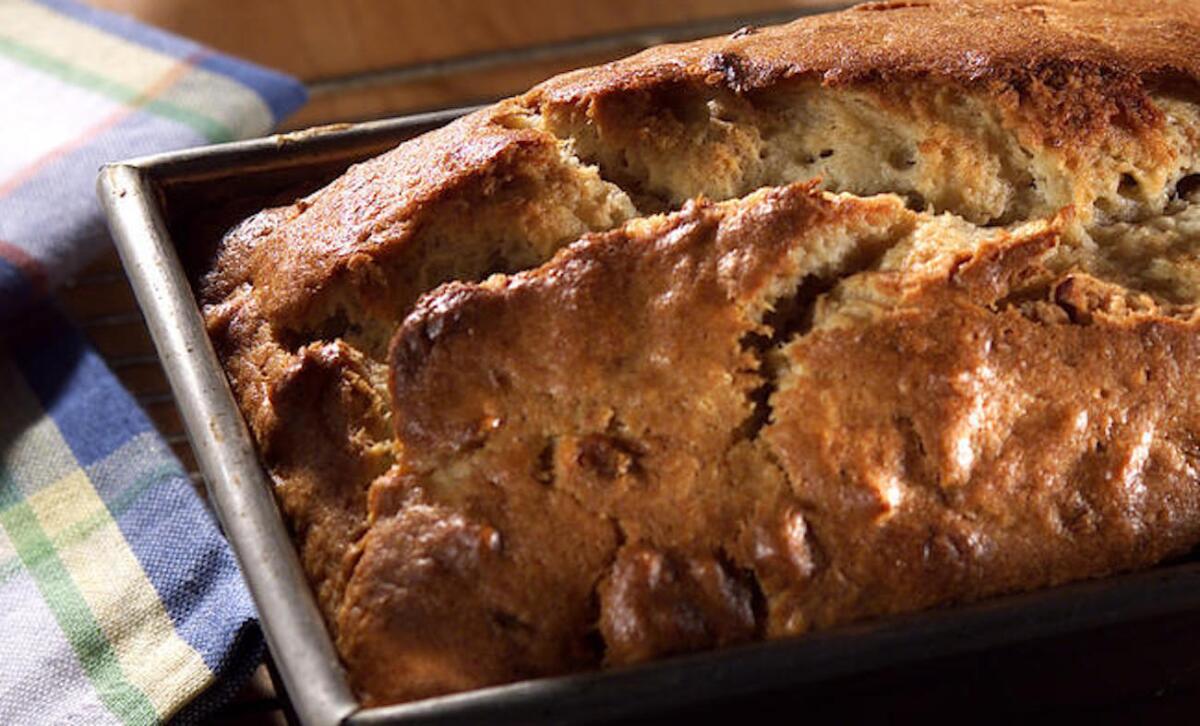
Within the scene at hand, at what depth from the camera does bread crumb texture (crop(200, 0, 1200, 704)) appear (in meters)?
1.03

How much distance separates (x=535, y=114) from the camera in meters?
1.27

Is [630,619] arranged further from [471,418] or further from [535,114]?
[535,114]

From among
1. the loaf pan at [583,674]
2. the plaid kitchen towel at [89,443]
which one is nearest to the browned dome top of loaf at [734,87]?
the loaf pan at [583,674]

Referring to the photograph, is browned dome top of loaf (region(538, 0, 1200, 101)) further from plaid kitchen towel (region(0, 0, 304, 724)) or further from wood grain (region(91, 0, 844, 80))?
wood grain (region(91, 0, 844, 80))

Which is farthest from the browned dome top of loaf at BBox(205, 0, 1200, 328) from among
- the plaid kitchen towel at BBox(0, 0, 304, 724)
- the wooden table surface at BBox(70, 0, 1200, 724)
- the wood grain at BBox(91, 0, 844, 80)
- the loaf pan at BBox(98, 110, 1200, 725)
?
the wood grain at BBox(91, 0, 844, 80)

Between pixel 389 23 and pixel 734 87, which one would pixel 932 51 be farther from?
pixel 389 23

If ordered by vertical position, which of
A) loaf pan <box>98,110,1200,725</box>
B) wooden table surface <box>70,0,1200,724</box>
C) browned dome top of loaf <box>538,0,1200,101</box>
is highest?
wooden table surface <box>70,0,1200,724</box>

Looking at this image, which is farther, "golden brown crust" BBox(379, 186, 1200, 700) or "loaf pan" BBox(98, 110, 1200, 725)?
"golden brown crust" BBox(379, 186, 1200, 700)

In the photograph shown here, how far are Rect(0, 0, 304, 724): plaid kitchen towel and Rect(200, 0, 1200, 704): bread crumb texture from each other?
0.86 ft

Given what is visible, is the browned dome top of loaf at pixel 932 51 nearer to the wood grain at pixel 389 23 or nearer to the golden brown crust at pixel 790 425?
the golden brown crust at pixel 790 425

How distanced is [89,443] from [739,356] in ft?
2.56

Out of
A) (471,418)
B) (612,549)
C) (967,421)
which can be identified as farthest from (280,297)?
(967,421)

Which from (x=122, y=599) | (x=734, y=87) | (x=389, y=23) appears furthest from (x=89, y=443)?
(x=389, y=23)

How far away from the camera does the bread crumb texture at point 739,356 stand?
3.39 feet
